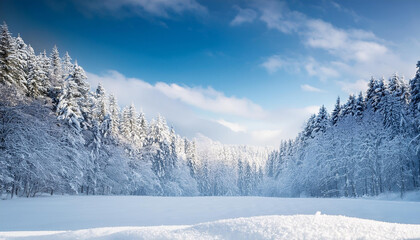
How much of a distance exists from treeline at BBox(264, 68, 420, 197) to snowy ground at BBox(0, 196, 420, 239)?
1488 centimetres

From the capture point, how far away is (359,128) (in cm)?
2919

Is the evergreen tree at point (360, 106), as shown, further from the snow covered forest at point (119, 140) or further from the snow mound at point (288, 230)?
the snow mound at point (288, 230)

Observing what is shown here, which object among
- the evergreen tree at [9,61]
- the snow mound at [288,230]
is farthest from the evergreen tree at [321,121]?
the evergreen tree at [9,61]

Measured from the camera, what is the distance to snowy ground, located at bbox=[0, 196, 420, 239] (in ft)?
13.8

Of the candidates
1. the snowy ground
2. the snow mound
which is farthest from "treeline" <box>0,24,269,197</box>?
the snow mound

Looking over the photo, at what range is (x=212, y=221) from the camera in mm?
5719

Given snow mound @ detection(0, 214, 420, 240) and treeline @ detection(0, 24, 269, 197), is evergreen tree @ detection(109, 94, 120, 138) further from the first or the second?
snow mound @ detection(0, 214, 420, 240)

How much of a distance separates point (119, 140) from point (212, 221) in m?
35.1

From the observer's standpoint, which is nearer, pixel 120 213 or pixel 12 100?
pixel 120 213

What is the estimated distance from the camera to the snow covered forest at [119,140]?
1842 centimetres

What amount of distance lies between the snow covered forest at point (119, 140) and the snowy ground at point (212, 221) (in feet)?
19.3

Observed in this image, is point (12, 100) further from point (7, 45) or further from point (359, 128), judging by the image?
point (359, 128)

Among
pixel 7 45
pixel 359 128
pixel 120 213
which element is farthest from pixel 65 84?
pixel 359 128

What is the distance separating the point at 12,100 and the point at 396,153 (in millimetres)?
36116
